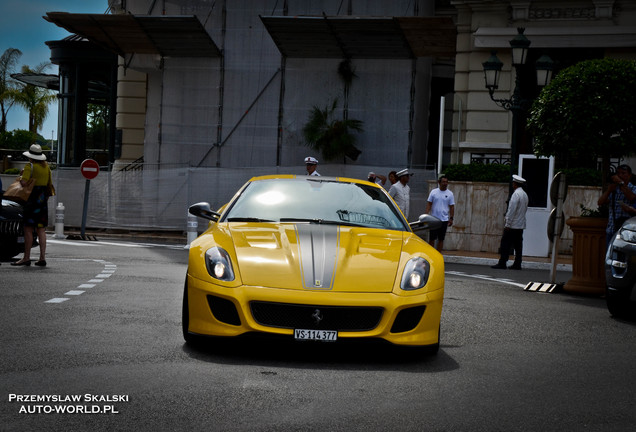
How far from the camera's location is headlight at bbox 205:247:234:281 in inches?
297

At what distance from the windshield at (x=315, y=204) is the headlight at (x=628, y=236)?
3358 millimetres

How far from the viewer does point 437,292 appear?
7.77m

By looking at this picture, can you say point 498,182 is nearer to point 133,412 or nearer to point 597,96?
point 597,96

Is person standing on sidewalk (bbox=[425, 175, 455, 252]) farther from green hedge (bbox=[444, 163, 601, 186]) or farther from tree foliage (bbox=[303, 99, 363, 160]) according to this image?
tree foliage (bbox=[303, 99, 363, 160])

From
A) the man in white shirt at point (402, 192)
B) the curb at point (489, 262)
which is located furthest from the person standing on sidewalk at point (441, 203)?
the curb at point (489, 262)

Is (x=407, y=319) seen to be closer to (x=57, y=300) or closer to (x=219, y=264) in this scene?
(x=219, y=264)

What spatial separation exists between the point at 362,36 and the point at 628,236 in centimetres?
1859

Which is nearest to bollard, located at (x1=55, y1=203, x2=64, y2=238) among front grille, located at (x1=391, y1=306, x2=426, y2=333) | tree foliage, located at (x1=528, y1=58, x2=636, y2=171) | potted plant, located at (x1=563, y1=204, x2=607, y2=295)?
tree foliage, located at (x1=528, y1=58, x2=636, y2=171)

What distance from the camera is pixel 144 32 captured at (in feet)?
101

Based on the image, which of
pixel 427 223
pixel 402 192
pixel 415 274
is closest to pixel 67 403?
pixel 415 274

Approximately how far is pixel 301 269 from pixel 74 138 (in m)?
33.3

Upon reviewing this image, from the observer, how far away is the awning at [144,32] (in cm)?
2967

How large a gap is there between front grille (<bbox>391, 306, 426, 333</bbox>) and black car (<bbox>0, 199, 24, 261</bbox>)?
10.2m

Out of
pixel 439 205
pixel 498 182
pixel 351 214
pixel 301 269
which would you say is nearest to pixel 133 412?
pixel 301 269
